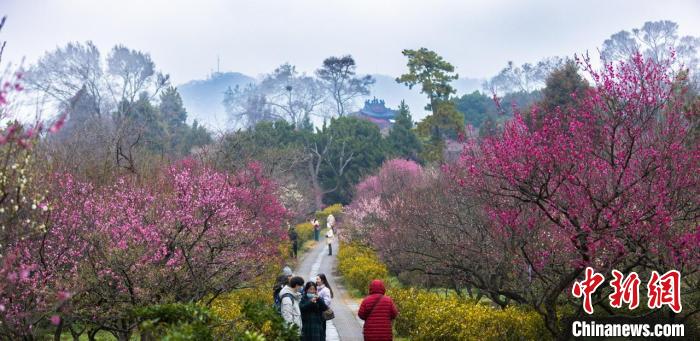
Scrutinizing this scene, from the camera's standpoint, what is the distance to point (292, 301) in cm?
1088

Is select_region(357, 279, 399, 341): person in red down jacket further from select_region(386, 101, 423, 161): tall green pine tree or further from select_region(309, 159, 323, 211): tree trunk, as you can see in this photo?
select_region(386, 101, 423, 161): tall green pine tree

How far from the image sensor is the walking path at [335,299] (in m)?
16.2

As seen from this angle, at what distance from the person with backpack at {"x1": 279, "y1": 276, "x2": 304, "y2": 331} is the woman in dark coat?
0.09m

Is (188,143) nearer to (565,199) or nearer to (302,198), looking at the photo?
(302,198)

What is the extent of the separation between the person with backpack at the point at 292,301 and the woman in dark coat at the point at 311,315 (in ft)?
0.29

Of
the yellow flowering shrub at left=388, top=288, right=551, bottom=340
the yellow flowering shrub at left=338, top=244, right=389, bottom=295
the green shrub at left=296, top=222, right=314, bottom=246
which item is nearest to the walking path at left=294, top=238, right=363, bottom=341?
the yellow flowering shrub at left=338, top=244, right=389, bottom=295

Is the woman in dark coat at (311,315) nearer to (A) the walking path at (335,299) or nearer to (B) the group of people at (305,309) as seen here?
(B) the group of people at (305,309)

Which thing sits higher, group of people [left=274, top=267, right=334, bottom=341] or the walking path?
group of people [left=274, top=267, right=334, bottom=341]

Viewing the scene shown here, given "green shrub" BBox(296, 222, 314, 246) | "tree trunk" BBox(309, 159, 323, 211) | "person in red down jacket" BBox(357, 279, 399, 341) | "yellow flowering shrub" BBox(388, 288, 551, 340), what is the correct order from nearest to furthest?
1. "person in red down jacket" BBox(357, 279, 399, 341)
2. "yellow flowering shrub" BBox(388, 288, 551, 340)
3. "green shrub" BBox(296, 222, 314, 246)
4. "tree trunk" BBox(309, 159, 323, 211)

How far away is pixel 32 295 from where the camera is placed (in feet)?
35.4

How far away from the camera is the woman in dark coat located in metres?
10.9

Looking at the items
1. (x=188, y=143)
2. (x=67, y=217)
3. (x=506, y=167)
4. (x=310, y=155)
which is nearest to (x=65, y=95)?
(x=188, y=143)

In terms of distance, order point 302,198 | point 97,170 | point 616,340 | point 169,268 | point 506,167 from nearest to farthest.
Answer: point 506,167
point 169,268
point 616,340
point 97,170
point 302,198

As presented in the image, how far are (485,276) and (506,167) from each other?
542 cm
